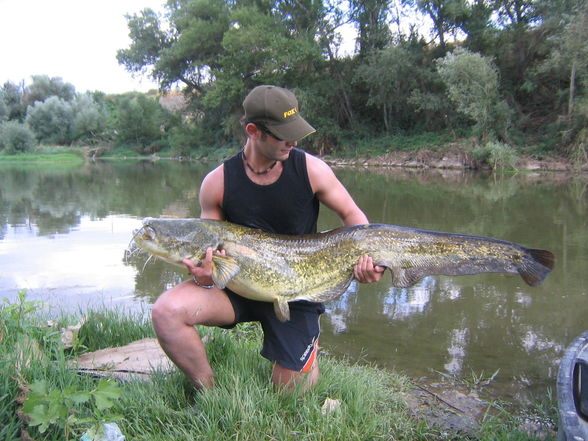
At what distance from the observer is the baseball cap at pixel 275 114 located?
2.98m

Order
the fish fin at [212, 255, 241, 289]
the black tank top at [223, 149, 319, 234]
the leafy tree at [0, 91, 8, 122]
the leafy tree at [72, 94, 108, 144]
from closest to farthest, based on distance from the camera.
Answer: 1. the fish fin at [212, 255, 241, 289]
2. the black tank top at [223, 149, 319, 234]
3. the leafy tree at [0, 91, 8, 122]
4. the leafy tree at [72, 94, 108, 144]

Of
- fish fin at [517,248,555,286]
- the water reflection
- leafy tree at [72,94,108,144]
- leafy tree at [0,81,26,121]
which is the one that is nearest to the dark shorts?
fish fin at [517,248,555,286]

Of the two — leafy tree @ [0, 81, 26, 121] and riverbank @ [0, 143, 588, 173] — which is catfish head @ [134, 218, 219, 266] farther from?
leafy tree @ [0, 81, 26, 121]

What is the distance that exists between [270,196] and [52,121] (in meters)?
62.2

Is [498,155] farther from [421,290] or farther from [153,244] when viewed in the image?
[153,244]

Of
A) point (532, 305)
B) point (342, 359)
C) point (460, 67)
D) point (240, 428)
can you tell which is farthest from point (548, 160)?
point (240, 428)

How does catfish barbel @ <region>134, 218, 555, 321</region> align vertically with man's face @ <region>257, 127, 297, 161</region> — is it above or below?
below

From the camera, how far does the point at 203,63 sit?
144 ft

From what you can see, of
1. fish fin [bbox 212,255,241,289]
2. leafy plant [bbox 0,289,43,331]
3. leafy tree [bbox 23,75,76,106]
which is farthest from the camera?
leafy tree [bbox 23,75,76,106]

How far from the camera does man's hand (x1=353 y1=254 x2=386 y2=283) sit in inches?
125

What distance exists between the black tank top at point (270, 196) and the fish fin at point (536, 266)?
59.0 inches

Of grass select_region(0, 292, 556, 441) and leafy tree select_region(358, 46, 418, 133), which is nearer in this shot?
grass select_region(0, 292, 556, 441)

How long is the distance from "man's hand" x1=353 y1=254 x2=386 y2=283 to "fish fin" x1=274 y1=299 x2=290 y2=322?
525mm

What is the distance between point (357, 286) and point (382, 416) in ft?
13.3
